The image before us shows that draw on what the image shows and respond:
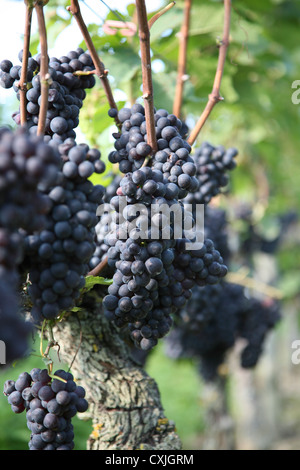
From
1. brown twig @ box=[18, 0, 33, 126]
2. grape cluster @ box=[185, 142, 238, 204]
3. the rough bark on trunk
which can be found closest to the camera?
brown twig @ box=[18, 0, 33, 126]

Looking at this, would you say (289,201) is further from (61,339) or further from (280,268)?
(61,339)

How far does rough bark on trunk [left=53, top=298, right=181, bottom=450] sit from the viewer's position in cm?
121

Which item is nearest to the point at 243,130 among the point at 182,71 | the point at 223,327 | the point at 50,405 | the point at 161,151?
the point at 223,327

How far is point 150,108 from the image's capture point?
3.09ft

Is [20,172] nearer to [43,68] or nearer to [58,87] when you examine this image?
[43,68]

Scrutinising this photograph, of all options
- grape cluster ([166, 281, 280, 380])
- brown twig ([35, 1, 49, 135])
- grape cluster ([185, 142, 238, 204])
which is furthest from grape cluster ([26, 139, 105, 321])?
grape cluster ([166, 281, 280, 380])

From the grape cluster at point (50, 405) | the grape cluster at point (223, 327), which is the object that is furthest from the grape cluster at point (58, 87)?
the grape cluster at point (223, 327)

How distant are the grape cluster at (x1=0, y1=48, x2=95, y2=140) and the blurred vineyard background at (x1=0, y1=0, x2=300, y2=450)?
0.35m

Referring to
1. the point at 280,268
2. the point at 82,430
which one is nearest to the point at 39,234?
the point at 82,430

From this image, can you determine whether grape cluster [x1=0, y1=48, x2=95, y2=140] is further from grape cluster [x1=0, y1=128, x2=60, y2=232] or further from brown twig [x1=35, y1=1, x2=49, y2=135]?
grape cluster [x1=0, y1=128, x2=60, y2=232]

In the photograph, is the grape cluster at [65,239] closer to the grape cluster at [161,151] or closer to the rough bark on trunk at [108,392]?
the grape cluster at [161,151]

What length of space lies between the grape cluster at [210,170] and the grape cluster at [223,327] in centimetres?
62

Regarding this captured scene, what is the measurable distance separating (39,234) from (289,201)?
395 cm

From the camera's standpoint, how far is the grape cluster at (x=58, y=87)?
0.91 metres
